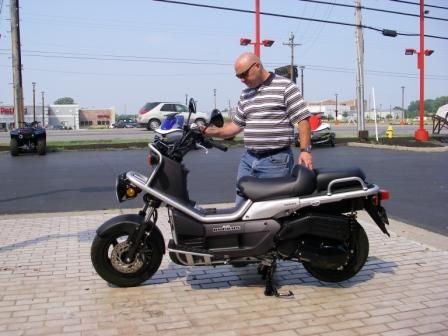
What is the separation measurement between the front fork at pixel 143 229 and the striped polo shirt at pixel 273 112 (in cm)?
105

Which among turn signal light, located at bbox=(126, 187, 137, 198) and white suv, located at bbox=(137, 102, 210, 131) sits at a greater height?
white suv, located at bbox=(137, 102, 210, 131)

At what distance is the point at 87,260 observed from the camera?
5645mm

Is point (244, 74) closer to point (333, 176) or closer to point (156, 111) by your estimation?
point (333, 176)

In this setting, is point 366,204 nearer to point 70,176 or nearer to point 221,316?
point 221,316

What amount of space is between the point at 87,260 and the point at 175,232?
1570mm

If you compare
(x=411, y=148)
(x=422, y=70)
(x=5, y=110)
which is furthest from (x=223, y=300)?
(x=5, y=110)

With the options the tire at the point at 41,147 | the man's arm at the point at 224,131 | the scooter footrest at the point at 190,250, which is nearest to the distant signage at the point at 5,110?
the tire at the point at 41,147

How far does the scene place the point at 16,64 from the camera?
22547 millimetres

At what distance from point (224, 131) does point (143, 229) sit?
3.88 ft

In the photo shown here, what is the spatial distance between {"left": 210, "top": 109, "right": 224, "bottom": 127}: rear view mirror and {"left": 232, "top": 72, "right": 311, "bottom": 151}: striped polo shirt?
0.37 meters

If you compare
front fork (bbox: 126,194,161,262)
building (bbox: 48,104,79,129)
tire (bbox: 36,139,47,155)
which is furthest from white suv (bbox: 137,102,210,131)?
building (bbox: 48,104,79,129)

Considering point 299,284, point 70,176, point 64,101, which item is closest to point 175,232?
point 299,284

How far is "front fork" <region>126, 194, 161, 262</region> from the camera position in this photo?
180 inches

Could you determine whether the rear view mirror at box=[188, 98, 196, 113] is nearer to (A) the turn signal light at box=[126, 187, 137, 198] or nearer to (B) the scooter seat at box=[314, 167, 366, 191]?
(A) the turn signal light at box=[126, 187, 137, 198]
